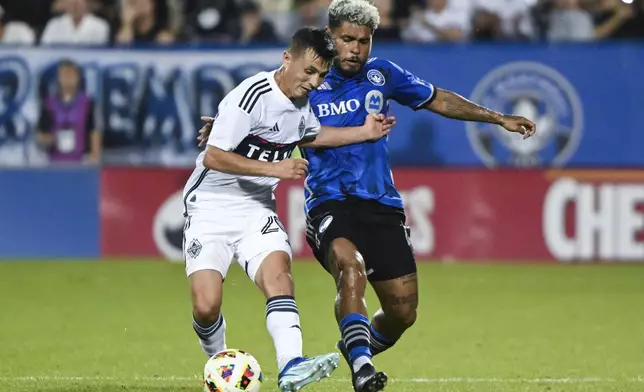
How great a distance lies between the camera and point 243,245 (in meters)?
6.99

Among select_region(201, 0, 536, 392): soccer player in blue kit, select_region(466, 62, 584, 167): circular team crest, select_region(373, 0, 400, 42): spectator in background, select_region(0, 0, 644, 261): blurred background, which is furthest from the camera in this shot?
select_region(373, 0, 400, 42): spectator in background

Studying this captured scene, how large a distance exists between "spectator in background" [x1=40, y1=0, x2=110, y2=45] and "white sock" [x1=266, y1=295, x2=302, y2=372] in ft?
31.5

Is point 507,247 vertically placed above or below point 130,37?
below

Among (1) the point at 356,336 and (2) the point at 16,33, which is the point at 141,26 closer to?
(2) the point at 16,33

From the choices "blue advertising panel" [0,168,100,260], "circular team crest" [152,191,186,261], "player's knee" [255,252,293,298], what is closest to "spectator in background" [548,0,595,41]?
"circular team crest" [152,191,186,261]

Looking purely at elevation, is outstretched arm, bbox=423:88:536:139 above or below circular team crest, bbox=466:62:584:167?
above

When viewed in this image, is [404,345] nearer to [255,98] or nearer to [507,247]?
[255,98]

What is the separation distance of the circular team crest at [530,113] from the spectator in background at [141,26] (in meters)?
4.01

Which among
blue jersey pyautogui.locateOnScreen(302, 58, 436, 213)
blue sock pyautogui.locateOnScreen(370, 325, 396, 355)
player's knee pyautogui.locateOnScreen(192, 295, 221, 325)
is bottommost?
blue sock pyautogui.locateOnScreen(370, 325, 396, 355)

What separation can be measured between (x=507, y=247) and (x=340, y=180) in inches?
307

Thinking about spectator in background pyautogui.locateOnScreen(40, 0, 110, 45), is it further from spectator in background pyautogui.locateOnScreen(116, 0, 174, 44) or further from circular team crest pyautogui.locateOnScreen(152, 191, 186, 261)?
circular team crest pyautogui.locateOnScreen(152, 191, 186, 261)

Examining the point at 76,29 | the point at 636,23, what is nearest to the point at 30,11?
the point at 76,29

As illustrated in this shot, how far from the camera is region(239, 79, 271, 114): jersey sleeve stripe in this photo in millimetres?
6668

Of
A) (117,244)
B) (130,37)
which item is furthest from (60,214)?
(130,37)
